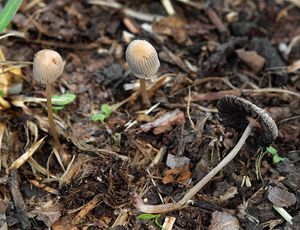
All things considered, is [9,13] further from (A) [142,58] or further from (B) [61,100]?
(A) [142,58]

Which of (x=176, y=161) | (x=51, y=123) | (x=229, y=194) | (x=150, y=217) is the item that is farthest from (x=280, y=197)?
(x=51, y=123)

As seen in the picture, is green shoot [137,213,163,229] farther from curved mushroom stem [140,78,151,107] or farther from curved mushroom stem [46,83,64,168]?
curved mushroom stem [140,78,151,107]

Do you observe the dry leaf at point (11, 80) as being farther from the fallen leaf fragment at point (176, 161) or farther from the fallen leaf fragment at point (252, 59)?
the fallen leaf fragment at point (252, 59)

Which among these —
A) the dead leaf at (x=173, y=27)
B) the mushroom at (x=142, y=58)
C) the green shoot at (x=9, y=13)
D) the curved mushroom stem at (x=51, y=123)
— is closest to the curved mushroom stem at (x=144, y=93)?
the mushroom at (x=142, y=58)

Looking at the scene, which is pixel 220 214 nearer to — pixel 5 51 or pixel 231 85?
pixel 231 85

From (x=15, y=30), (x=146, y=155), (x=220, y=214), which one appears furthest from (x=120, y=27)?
(x=220, y=214)

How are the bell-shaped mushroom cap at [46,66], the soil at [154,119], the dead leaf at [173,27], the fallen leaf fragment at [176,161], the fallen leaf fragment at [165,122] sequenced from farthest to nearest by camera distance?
the dead leaf at [173,27] → the fallen leaf fragment at [165,122] → the fallen leaf fragment at [176,161] → the soil at [154,119] → the bell-shaped mushroom cap at [46,66]

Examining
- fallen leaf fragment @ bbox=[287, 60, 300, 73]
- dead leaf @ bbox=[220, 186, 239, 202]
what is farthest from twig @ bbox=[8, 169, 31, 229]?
fallen leaf fragment @ bbox=[287, 60, 300, 73]
